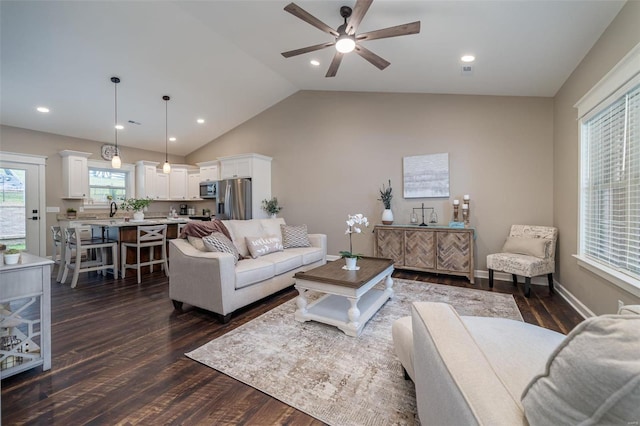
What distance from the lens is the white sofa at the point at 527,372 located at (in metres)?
0.53

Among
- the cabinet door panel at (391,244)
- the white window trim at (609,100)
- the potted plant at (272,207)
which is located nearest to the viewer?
the white window trim at (609,100)

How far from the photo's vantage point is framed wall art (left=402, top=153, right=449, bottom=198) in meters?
4.63

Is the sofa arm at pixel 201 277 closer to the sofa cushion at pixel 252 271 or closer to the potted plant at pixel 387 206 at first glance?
the sofa cushion at pixel 252 271

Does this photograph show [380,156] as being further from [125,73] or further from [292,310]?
[125,73]

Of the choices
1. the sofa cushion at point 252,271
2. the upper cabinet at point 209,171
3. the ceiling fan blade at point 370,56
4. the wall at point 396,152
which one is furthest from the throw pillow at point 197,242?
the upper cabinet at point 209,171

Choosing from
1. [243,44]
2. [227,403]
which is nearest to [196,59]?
[243,44]

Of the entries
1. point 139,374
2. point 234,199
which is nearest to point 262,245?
point 139,374

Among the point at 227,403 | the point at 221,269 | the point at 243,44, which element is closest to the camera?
the point at 227,403

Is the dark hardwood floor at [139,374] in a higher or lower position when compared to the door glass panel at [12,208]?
lower

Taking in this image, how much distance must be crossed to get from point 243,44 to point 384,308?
14.0 ft

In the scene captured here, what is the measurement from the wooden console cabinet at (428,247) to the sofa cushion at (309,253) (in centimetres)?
113

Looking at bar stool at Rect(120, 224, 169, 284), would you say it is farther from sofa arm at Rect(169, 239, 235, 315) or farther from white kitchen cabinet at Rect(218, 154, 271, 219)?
white kitchen cabinet at Rect(218, 154, 271, 219)

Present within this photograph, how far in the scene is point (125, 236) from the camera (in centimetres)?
454

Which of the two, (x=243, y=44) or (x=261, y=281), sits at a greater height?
(x=243, y=44)
